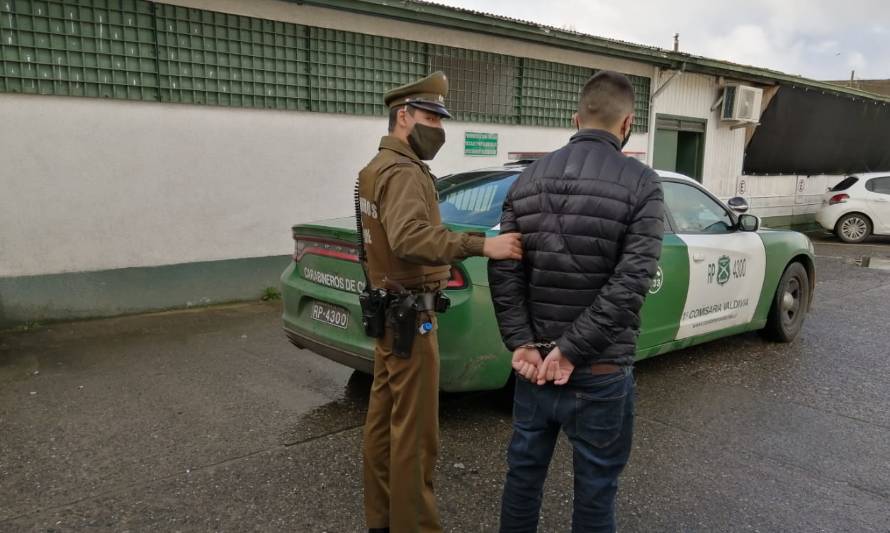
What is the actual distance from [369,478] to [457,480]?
0.74 metres

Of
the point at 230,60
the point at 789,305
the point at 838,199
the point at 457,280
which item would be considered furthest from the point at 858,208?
the point at 457,280

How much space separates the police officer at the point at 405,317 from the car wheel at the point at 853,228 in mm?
13778

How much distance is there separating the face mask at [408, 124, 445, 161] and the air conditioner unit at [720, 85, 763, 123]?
1128cm

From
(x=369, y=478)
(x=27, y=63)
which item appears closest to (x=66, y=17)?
(x=27, y=63)

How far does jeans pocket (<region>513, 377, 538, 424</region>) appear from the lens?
2297 millimetres

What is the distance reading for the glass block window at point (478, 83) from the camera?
8.60 meters

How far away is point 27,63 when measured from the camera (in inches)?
219

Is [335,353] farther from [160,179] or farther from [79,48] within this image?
[79,48]

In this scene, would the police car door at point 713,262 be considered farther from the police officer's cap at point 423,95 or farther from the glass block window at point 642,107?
the glass block window at point 642,107

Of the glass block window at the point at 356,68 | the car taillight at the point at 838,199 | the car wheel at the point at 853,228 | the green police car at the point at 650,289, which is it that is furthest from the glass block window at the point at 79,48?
the car wheel at the point at 853,228

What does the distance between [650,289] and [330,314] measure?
181cm

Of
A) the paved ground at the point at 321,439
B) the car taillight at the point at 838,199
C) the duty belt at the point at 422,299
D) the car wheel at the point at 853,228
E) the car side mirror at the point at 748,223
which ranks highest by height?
the car side mirror at the point at 748,223

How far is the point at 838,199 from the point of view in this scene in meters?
13.7

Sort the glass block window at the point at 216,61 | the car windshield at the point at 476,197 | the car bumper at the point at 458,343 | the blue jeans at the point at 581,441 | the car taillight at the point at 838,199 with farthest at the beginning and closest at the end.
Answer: the car taillight at the point at 838,199
the glass block window at the point at 216,61
the car windshield at the point at 476,197
the car bumper at the point at 458,343
the blue jeans at the point at 581,441
